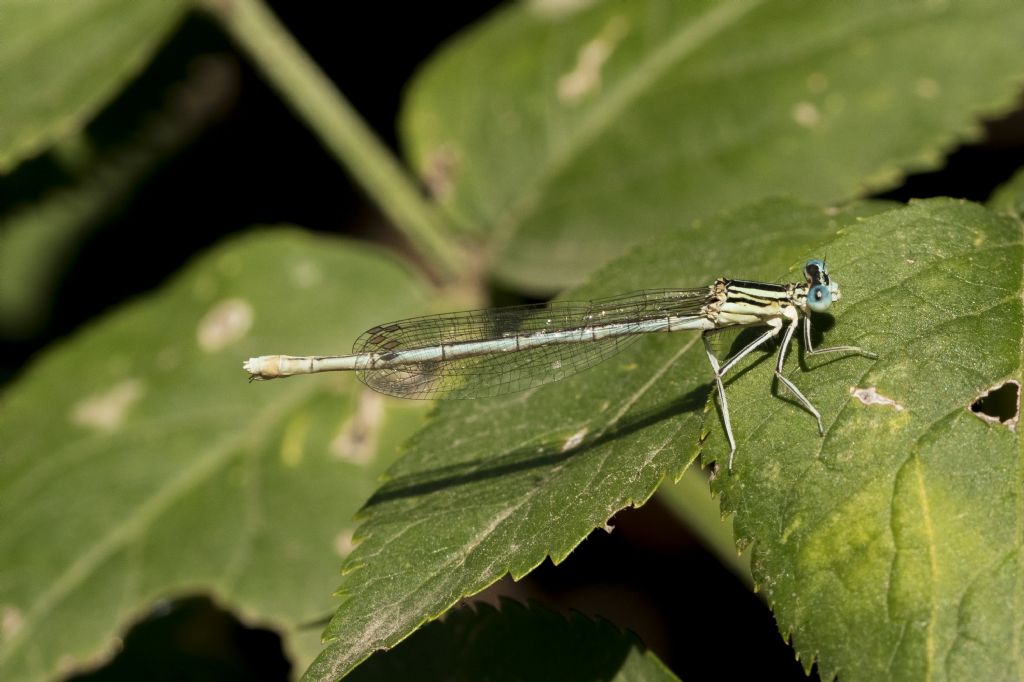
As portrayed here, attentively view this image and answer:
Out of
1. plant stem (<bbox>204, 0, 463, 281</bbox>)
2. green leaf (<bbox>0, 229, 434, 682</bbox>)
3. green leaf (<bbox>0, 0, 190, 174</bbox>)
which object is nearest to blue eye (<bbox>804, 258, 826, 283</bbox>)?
green leaf (<bbox>0, 229, 434, 682</bbox>)

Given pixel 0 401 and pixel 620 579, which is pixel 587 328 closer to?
pixel 620 579

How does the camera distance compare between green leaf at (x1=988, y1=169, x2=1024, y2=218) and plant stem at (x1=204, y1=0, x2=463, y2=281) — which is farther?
plant stem at (x1=204, y1=0, x2=463, y2=281)

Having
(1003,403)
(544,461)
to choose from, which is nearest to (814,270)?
(1003,403)

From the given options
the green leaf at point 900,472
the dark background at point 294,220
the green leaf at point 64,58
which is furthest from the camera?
the dark background at point 294,220

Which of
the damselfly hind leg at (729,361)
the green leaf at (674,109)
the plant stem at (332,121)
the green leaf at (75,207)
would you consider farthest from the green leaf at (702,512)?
the green leaf at (75,207)

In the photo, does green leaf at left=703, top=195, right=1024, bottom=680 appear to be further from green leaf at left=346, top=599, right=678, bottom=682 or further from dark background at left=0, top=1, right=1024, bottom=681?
dark background at left=0, top=1, right=1024, bottom=681

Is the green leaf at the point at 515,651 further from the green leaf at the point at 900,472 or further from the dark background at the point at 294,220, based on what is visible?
the dark background at the point at 294,220
